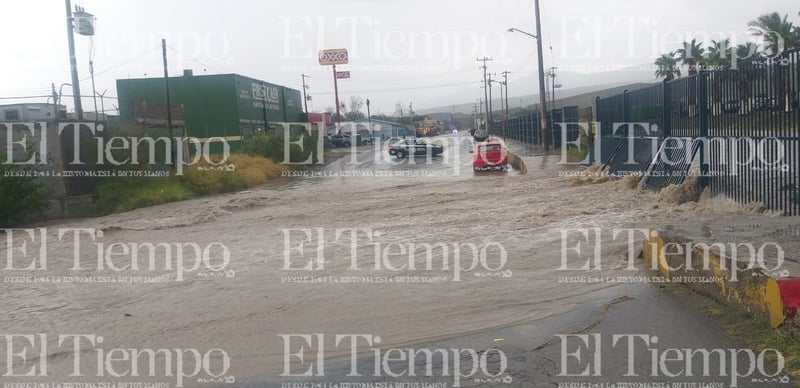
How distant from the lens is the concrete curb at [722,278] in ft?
18.1

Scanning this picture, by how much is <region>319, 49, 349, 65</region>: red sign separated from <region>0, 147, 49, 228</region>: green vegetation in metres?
67.1

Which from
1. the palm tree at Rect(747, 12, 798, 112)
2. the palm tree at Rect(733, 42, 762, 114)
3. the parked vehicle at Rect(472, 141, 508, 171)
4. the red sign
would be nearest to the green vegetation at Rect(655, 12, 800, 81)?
the palm tree at Rect(747, 12, 798, 112)

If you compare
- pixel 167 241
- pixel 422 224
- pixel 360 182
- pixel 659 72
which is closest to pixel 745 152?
pixel 422 224

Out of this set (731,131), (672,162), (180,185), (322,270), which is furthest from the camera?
(180,185)

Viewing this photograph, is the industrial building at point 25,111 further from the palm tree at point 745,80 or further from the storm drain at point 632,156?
the palm tree at point 745,80

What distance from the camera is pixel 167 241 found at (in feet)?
47.6

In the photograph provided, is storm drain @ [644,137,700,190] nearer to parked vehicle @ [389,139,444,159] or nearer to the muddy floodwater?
the muddy floodwater

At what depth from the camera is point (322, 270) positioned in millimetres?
10023

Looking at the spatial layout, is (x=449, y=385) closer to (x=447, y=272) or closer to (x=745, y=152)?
(x=447, y=272)

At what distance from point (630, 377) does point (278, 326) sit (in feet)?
11.9

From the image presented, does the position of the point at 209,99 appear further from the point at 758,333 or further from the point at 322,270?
the point at 758,333

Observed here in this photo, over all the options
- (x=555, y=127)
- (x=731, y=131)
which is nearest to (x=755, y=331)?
(x=731, y=131)

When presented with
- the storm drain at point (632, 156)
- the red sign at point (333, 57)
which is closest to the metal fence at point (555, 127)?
the storm drain at point (632, 156)

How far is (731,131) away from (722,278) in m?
5.62
